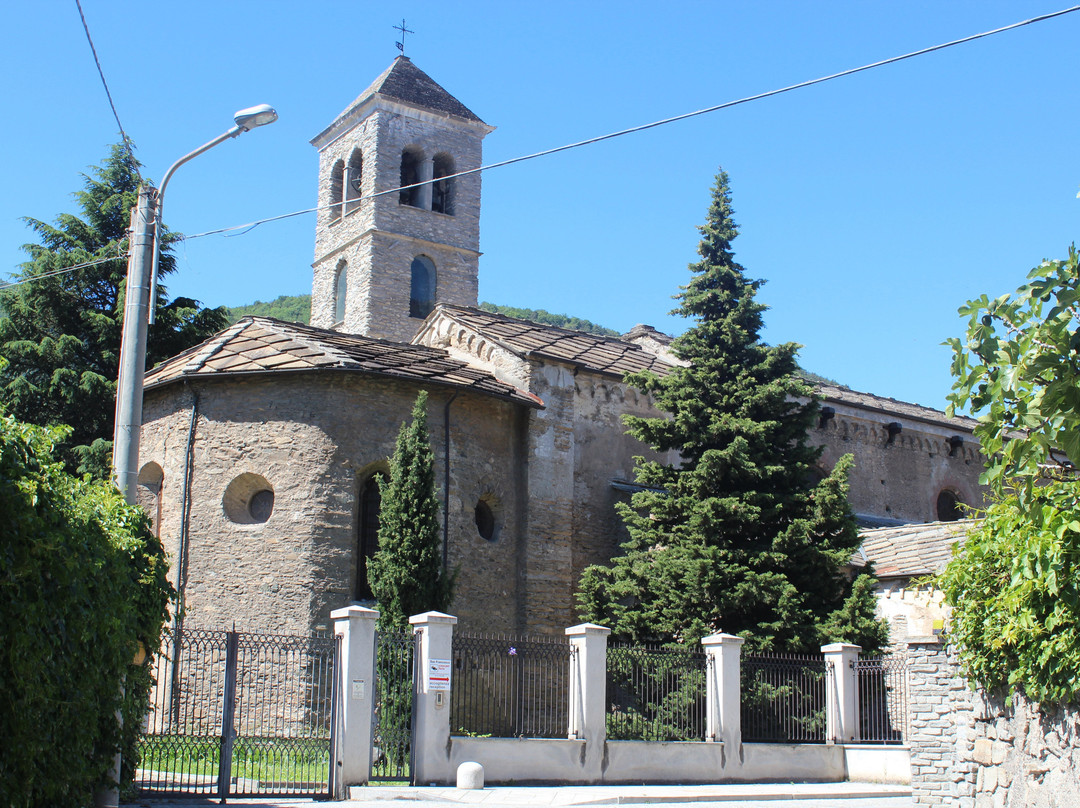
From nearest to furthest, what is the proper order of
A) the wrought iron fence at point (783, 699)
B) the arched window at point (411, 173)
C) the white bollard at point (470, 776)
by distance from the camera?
1. the white bollard at point (470, 776)
2. the wrought iron fence at point (783, 699)
3. the arched window at point (411, 173)

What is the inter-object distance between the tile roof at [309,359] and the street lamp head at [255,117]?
8.06m

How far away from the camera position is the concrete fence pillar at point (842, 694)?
16.6 meters

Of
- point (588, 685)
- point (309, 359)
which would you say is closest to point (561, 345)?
point (309, 359)

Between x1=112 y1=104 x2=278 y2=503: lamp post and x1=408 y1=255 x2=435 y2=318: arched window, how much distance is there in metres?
21.0

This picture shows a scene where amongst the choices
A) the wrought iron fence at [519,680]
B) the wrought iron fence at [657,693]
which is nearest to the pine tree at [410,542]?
the wrought iron fence at [519,680]

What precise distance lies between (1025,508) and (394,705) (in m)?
8.29

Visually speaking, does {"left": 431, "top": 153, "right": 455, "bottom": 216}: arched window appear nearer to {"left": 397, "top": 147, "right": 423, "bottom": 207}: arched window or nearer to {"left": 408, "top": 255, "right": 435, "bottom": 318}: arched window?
{"left": 397, "top": 147, "right": 423, "bottom": 207}: arched window

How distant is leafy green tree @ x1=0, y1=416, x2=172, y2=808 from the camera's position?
6.50 m

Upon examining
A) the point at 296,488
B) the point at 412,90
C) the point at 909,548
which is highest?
the point at 412,90

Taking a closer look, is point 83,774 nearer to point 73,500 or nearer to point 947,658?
point 73,500

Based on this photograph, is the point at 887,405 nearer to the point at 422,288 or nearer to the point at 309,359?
the point at 422,288

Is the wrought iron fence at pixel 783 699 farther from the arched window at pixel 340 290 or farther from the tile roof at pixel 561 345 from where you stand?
the arched window at pixel 340 290

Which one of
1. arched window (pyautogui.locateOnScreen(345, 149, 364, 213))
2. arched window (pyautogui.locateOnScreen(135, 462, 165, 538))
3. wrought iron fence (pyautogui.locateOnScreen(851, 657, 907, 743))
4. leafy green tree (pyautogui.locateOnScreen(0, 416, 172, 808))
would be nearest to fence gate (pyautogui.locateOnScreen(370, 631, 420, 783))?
leafy green tree (pyautogui.locateOnScreen(0, 416, 172, 808))

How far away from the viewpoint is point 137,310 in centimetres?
1019
